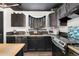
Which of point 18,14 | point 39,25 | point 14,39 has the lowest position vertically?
point 14,39

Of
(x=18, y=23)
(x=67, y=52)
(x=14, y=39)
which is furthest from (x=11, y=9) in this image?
(x=67, y=52)

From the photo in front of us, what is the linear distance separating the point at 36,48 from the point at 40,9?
0.57 meters

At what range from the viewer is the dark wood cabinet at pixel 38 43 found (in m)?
2.28

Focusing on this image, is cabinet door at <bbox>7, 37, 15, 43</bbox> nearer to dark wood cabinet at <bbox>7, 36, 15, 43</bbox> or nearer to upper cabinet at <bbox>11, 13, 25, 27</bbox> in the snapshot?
dark wood cabinet at <bbox>7, 36, 15, 43</bbox>

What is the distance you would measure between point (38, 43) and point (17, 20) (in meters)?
0.44

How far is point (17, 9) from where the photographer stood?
2.16m

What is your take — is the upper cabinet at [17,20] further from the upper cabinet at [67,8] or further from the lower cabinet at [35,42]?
the upper cabinet at [67,8]

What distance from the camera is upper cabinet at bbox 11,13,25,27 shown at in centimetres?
217

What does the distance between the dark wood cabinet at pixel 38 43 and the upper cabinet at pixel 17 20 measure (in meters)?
0.24

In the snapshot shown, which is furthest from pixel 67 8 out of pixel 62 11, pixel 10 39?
pixel 10 39

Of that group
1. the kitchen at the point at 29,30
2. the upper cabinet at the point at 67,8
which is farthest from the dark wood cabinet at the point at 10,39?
the upper cabinet at the point at 67,8

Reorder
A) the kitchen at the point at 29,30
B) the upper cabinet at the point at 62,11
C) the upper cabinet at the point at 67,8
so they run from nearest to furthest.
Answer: the kitchen at the point at 29,30, the upper cabinet at the point at 67,8, the upper cabinet at the point at 62,11

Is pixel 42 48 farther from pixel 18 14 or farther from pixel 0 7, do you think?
pixel 0 7

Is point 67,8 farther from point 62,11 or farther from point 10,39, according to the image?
point 10,39
